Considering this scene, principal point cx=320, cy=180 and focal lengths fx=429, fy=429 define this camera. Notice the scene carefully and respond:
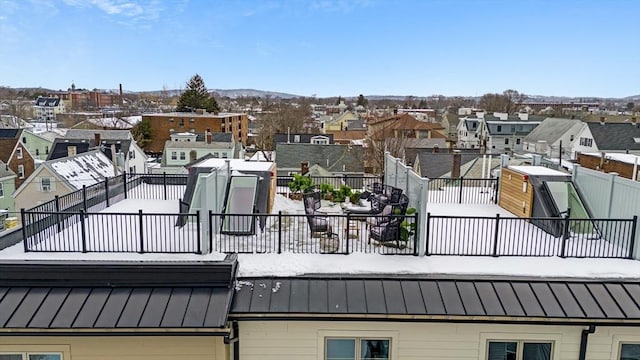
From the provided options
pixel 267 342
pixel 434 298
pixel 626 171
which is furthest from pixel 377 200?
pixel 626 171

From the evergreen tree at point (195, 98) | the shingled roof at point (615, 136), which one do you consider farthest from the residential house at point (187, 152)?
the evergreen tree at point (195, 98)

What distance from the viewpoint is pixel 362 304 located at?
6254 mm

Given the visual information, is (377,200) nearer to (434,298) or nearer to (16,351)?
(434,298)

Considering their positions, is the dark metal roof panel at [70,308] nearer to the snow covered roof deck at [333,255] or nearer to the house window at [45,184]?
the snow covered roof deck at [333,255]

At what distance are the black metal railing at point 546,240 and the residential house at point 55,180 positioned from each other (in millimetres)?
29002

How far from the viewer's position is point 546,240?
28.8ft

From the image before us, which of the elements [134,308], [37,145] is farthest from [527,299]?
[37,145]

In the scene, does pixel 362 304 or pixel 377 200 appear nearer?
pixel 362 304

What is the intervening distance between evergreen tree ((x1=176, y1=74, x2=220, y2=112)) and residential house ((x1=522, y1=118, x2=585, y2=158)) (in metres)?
55.6

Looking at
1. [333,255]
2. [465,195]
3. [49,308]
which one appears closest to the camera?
[49,308]

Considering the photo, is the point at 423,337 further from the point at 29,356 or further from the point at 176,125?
the point at 176,125

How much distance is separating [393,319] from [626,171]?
2069 centimetres

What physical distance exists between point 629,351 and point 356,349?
4.17m

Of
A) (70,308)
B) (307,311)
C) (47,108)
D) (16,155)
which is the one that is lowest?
(16,155)
